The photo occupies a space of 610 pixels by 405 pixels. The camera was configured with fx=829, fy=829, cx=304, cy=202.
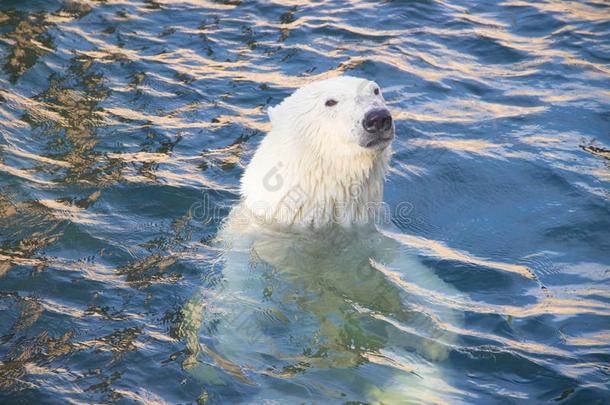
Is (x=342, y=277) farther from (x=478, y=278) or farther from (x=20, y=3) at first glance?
(x=20, y=3)

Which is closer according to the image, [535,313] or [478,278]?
[535,313]

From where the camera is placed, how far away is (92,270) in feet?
21.4

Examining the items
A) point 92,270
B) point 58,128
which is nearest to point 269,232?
point 92,270

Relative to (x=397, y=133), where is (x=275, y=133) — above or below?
above

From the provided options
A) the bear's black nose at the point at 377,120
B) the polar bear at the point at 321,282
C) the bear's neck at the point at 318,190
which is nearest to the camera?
the polar bear at the point at 321,282

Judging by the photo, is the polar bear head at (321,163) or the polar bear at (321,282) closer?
the polar bear at (321,282)

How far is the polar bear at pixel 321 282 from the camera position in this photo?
540cm

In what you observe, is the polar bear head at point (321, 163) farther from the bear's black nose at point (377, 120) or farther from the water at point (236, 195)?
the water at point (236, 195)

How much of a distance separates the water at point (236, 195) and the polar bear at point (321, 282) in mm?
29

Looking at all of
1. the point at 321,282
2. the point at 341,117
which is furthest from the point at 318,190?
the point at 321,282

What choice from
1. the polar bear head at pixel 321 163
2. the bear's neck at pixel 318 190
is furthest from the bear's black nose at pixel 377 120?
the bear's neck at pixel 318 190

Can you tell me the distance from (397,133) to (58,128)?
360 cm

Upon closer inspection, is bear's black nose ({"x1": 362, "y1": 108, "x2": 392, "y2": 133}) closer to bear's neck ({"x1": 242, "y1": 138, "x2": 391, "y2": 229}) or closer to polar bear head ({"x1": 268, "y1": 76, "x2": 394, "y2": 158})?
polar bear head ({"x1": 268, "y1": 76, "x2": 394, "y2": 158})

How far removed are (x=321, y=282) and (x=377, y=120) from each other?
130 cm
